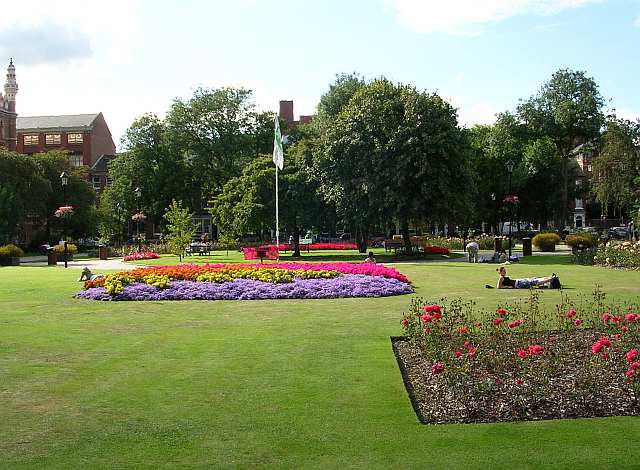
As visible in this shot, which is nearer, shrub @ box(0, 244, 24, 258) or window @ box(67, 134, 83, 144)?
shrub @ box(0, 244, 24, 258)

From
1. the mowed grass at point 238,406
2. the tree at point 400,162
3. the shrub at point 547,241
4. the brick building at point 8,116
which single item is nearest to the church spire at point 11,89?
the brick building at point 8,116

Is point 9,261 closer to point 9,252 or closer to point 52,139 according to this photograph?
point 9,252

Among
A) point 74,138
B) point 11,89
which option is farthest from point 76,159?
point 11,89

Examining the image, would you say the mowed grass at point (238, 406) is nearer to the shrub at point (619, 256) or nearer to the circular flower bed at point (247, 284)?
the circular flower bed at point (247, 284)

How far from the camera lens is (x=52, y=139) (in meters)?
94.8

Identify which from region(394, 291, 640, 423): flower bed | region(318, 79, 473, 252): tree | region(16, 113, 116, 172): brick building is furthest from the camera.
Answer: region(16, 113, 116, 172): brick building

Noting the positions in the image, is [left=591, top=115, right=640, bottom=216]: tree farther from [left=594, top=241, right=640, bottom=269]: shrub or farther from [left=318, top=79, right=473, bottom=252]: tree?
[left=594, top=241, right=640, bottom=269]: shrub

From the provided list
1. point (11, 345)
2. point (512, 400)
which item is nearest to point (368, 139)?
point (11, 345)

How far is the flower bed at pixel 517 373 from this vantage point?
299 inches

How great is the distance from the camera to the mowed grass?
6.35 metres

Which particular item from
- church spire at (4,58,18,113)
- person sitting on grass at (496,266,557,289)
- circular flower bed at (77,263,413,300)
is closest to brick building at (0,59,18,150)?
church spire at (4,58,18,113)

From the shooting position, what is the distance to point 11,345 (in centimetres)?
1203

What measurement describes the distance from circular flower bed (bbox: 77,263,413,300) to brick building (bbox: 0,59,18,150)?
66084 mm

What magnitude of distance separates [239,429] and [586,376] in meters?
4.32
